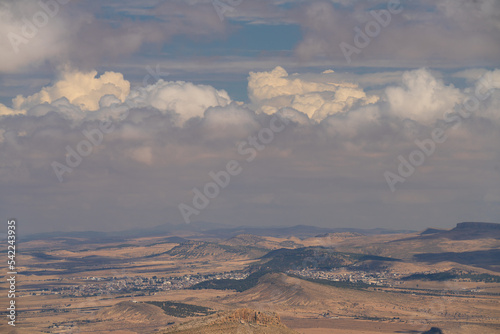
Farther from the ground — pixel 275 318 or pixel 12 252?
pixel 12 252

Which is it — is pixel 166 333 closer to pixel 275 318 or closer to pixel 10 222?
pixel 275 318

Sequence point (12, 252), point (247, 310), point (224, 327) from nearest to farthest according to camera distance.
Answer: point (224, 327) < point (247, 310) < point (12, 252)

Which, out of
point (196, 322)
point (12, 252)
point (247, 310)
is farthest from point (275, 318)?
point (12, 252)

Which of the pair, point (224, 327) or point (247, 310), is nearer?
point (224, 327)

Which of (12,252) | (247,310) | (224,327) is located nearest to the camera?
(224,327)

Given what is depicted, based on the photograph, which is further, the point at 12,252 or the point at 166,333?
the point at 12,252

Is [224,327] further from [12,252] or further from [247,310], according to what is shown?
[12,252]

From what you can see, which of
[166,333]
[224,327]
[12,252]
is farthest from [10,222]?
[224,327]
